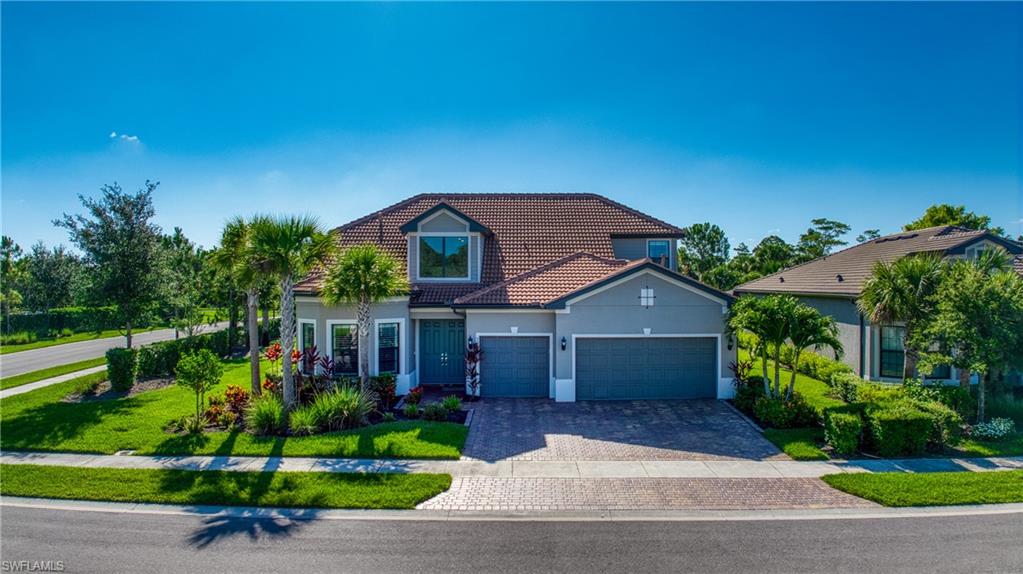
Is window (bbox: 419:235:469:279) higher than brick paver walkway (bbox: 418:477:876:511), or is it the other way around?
window (bbox: 419:235:469:279)

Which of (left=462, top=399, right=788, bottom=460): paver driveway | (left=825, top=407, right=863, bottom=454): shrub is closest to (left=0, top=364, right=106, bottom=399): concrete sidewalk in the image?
(left=462, top=399, right=788, bottom=460): paver driveway

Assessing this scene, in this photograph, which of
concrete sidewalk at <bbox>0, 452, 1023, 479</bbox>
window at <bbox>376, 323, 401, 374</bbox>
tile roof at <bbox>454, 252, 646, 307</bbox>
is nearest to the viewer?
concrete sidewalk at <bbox>0, 452, 1023, 479</bbox>

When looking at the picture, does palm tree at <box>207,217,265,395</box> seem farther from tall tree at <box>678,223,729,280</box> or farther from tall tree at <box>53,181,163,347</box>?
tall tree at <box>678,223,729,280</box>

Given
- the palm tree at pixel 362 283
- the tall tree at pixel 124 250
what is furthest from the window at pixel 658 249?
the tall tree at pixel 124 250

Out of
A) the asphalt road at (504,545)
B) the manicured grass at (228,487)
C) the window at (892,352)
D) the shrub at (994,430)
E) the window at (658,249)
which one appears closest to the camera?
the asphalt road at (504,545)

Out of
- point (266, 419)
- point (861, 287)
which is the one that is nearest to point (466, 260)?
point (266, 419)

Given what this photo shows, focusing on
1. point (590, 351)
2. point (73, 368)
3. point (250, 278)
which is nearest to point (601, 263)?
point (590, 351)

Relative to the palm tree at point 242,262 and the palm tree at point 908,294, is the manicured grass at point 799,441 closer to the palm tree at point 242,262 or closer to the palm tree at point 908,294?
the palm tree at point 908,294
